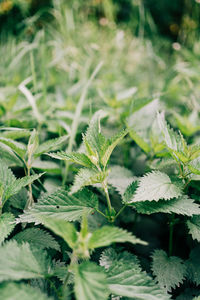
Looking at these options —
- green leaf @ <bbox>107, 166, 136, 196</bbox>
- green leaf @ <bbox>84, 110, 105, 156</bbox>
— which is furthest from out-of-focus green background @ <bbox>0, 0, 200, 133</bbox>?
green leaf @ <bbox>107, 166, 136, 196</bbox>

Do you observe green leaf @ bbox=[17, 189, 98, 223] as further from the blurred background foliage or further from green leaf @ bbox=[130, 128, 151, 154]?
the blurred background foliage

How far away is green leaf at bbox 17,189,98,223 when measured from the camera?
0.65m

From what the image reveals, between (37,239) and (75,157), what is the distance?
24 cm

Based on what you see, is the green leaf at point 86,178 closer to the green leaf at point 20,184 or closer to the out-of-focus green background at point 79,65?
the green leaf at point 20,184

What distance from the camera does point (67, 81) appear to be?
1774 mm

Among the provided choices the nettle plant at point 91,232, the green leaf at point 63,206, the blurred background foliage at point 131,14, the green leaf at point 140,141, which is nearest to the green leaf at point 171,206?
the nettle plant at point 91,232

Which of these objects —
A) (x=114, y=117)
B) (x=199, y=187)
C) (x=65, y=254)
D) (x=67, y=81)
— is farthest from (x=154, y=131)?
(x=67, y=81)

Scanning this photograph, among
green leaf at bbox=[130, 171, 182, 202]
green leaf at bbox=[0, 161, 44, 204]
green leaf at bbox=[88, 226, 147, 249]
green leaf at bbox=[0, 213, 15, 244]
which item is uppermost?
green leaf at bbox=[0, 161, 44, 204]

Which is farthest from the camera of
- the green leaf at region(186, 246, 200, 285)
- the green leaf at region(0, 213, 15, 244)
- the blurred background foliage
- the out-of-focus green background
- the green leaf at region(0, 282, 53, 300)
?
the blurred background foliage

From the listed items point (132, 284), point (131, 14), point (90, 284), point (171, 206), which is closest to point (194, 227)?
point (171, 206)

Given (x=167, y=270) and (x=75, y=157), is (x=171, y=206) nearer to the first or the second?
(x=167, y=270)

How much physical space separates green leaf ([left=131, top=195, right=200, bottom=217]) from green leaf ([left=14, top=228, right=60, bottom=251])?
250 millimetres

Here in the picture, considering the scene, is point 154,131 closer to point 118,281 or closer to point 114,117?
point 114,117

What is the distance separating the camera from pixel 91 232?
73 cm
